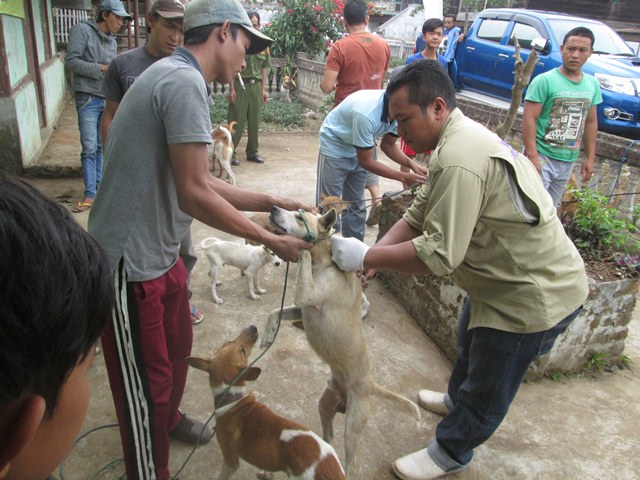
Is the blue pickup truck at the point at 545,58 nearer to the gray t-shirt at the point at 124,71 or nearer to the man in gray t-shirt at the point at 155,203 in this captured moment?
the gray t-shirt at the point at 124,71

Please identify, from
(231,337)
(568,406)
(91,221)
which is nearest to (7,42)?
(231,337)

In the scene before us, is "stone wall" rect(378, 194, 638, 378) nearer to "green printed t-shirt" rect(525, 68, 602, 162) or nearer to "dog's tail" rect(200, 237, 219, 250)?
"green printed t-shirt" rect(525, 68, 602, 162)

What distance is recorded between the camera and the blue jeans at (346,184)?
4281mm

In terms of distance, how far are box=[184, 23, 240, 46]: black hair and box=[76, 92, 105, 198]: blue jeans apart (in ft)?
13.0

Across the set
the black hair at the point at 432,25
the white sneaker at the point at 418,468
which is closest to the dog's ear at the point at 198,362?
the white sneaker at the point at 418,468

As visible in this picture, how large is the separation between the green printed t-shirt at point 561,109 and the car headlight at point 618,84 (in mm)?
2846

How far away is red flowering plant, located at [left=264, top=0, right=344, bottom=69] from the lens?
42.4 feet

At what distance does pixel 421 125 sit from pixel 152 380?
1709 mm

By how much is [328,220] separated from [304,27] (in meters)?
12.3

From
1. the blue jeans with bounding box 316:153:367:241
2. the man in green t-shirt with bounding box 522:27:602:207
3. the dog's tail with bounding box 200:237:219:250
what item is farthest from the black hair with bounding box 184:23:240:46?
the man in green t-shirt with bounding box 522:27:602:207

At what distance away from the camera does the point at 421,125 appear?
6.82ft

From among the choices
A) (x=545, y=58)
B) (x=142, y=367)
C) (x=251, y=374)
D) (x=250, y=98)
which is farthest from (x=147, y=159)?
(x=545, y=58)

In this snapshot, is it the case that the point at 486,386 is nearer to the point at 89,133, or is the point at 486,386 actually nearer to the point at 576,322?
the point at 576,322

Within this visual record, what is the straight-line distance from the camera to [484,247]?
204cm
